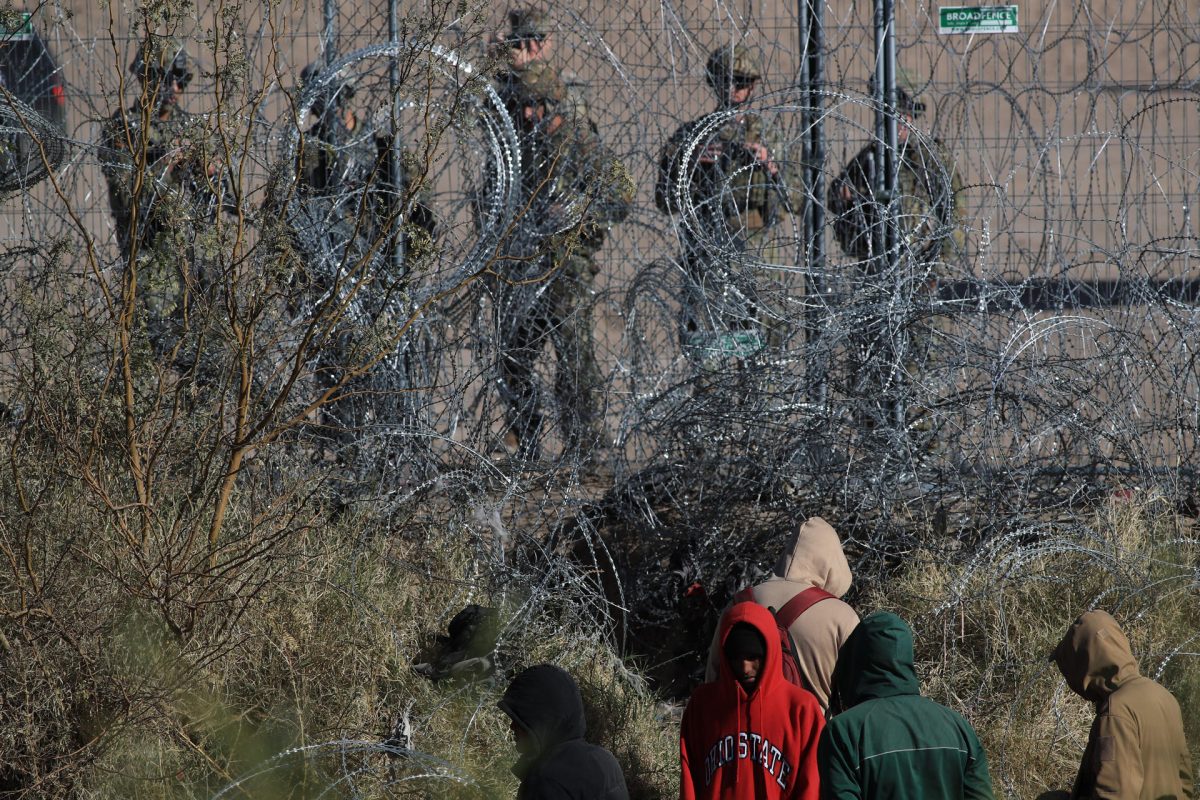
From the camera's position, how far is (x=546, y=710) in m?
→ 2.96

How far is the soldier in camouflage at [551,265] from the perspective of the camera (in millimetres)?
5980

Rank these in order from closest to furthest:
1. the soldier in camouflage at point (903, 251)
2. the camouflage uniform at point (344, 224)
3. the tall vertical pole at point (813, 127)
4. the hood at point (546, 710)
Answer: the hood at point (546, 710) → the soldier in camouflage at point (903, 251) → the camouflage uniform at point (344, 224) → the tall vertical pole at point (813, 127)

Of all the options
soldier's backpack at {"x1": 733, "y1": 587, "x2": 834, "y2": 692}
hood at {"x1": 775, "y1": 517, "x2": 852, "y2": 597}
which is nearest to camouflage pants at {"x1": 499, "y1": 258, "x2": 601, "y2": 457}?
hood at {"x1": 775, "y1": 517, "x2": 852, "y2": 597}

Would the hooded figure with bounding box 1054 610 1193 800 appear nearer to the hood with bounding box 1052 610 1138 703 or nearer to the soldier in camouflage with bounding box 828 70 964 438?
the hood with bounding box 1052 610 1138 703

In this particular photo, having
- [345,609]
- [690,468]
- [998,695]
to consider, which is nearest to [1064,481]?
[998,695]

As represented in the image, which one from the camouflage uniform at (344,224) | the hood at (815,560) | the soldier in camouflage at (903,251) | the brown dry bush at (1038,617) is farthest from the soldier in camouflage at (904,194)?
the hood at (815,560)

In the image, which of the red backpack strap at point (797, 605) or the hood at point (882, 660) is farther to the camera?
the red backpack strap at point (797, 605)

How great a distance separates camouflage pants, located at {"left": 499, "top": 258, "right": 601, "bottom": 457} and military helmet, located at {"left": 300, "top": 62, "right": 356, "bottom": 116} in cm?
122

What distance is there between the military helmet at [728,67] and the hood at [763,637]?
153 inches

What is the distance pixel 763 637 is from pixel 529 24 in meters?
4.13

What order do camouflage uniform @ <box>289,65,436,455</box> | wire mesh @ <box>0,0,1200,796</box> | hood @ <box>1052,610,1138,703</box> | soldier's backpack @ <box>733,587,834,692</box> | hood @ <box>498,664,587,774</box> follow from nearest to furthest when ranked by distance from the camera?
hood @ <box>498,664,587,774</box> → hood @ <box>1052,610,1138,703</box> → soldier's backpack @ <box>733,587,834,692</box> → wire mesh @ <box>0,0,1200,796</box> → camouflage uniform @ <box>289,65,436,455</box>

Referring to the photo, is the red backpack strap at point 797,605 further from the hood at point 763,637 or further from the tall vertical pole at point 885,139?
the tall vertical pole at point 885,139

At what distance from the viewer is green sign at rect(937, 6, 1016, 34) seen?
Result: 6320 mm

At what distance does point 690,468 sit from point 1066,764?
1.87m
